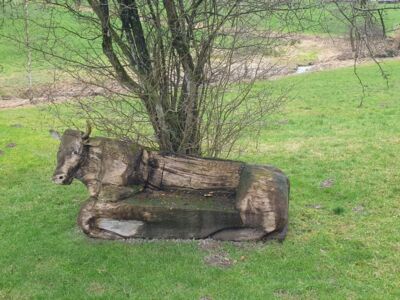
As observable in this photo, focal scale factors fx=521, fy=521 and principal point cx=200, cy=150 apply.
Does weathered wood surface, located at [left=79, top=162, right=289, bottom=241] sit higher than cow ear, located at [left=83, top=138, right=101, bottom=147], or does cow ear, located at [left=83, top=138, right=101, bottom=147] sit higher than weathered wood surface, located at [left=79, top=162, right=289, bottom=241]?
cow ear, located at [left=83, top=138, right=101, bottom=147]

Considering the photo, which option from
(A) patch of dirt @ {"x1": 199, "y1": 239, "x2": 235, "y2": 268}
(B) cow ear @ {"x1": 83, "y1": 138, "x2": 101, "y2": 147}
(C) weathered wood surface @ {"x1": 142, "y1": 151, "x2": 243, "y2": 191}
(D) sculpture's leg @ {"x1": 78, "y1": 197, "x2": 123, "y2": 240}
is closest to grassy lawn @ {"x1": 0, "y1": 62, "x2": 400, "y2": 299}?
(A) patch of dirt @ {"x1": 199, "y1": 239, "x2": 235, "y2": 268}

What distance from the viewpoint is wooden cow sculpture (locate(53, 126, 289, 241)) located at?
835cm

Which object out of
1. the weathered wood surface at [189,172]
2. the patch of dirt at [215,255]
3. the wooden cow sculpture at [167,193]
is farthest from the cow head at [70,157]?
the patch of dirt at [215,255]

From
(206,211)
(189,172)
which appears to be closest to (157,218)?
(206,211)

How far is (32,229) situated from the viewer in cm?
938

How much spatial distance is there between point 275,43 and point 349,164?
4391mm

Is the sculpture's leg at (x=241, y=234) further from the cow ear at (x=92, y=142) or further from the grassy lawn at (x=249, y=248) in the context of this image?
the cow ear at (x=92, y=142)

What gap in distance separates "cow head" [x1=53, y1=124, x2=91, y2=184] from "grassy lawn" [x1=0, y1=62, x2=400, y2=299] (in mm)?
1083

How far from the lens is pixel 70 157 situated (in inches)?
341

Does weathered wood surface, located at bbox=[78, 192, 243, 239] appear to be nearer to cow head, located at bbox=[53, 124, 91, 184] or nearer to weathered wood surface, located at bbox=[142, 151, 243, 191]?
weathered wood surface, located at bbox=[142, 151, 243, 191]

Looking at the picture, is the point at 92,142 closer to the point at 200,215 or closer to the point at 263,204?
the point at 200,215

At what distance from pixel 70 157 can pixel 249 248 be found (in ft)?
10.8

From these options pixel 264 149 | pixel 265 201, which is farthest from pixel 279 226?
pixel 264 149

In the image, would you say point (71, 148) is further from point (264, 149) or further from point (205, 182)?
point (264, 149)
